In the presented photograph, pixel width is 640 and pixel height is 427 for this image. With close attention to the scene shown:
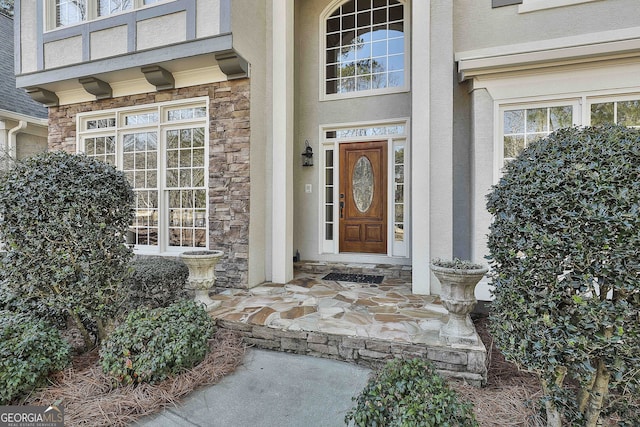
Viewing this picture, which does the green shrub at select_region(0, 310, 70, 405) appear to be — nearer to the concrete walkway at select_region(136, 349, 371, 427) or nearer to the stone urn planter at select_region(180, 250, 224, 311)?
the concrete walkway at select_region(136, 349, 371, 427)

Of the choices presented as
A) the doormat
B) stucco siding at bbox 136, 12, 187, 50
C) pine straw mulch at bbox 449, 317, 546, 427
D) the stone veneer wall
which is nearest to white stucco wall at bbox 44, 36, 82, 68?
stucco siding at bbox 136, 12, 187, 50

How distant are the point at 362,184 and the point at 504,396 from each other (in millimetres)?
3931

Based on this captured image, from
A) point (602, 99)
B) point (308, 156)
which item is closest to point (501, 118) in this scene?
point (602, 99)

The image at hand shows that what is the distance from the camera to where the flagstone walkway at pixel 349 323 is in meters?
2.55

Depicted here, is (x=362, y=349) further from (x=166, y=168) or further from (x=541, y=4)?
(x=541, y=4)

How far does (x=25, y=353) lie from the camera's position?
92.0 inches

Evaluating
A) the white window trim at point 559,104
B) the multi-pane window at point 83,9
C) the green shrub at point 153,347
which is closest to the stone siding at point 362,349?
the green shrub at point 153,347

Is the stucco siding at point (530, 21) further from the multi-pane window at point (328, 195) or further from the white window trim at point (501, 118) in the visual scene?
the multi-pane window at point (328, 195)

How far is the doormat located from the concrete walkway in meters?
2.09

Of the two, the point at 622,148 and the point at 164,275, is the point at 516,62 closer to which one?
the point at 622,148

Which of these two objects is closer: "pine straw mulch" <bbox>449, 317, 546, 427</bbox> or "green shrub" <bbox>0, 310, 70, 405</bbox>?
"pine straw mulch" <bbox>449, 317, 546, 427</bbox>

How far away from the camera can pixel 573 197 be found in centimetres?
160

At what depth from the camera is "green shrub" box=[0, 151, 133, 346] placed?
2.61 m

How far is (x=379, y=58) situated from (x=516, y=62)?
245 centimetres
